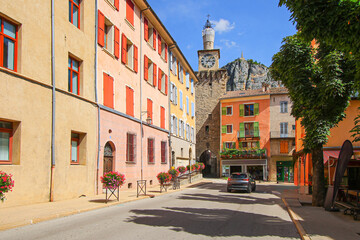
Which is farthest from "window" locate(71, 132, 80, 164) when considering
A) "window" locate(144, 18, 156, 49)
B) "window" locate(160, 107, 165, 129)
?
"window" locate(160, 107, 165, 129)

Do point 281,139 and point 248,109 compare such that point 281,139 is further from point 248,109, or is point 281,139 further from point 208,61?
point 208,61

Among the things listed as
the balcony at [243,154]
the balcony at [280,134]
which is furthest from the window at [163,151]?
the balcony at [280,134]

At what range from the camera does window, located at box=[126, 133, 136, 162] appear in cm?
2173

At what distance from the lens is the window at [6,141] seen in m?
11.6

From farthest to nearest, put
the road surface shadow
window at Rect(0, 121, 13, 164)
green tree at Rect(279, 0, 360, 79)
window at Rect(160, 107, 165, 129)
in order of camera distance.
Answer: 1. window at Rect(160, 107, 165, 129)
2. window at Rect(0, 121, 13, 164)
3. the road surface shadow
4. green tree at Rect(279, 0, 360, 79)

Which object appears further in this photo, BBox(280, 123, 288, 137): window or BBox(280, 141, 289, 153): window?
BBox(280, 123, 288, 137): window

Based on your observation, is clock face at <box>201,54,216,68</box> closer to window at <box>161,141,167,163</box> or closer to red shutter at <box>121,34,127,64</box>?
window at <box>161,141,167,163</box>

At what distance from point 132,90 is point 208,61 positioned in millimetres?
35883

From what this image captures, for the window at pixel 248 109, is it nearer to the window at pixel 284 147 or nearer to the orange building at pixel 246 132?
the orange building at pixel 246 132

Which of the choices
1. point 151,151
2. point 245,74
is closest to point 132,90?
point 151,151

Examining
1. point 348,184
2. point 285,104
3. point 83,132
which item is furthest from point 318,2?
point 285,104

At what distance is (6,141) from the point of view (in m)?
11.9

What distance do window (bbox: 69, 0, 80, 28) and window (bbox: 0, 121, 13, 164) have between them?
6.55m

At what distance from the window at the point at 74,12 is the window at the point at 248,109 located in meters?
36.0
